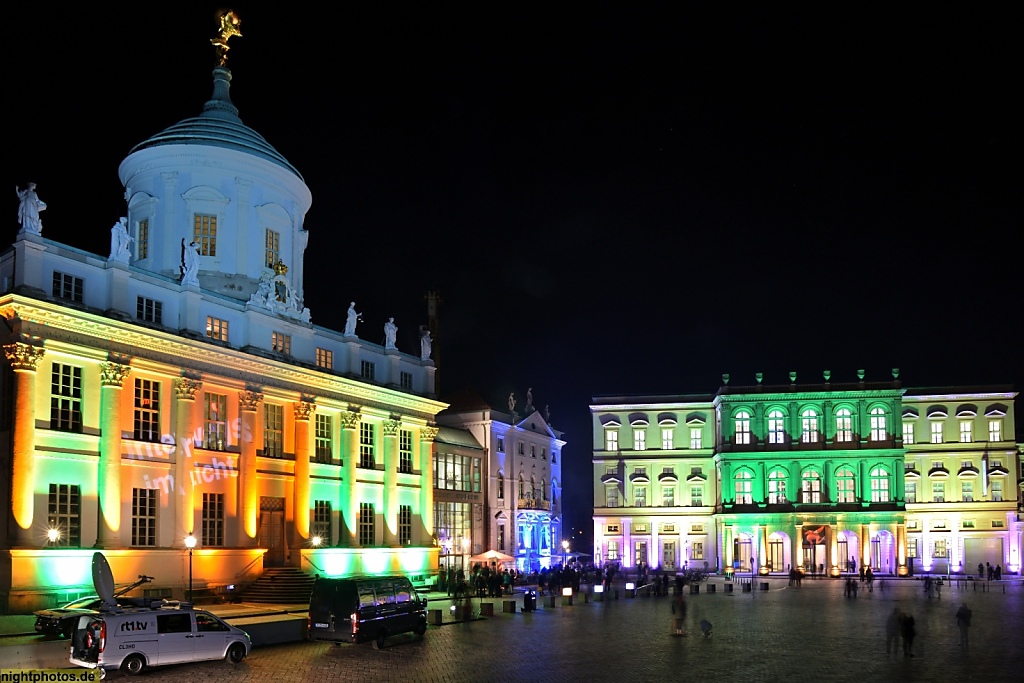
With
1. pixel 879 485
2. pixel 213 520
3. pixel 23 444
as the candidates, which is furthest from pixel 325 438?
pixel 879 485

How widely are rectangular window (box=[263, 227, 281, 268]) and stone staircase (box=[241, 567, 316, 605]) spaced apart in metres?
15.9

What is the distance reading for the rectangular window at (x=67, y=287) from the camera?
39.7 metres

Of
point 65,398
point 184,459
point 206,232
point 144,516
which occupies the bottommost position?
point 144,516

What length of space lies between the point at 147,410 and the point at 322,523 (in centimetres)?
1250

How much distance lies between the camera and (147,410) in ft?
141

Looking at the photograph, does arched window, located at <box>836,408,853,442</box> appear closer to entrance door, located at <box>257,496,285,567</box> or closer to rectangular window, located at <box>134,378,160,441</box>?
entrance door, located at <box>257,496,285,567</box>

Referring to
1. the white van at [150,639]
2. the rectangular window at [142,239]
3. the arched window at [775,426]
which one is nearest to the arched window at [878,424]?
the arched window at [775,426]

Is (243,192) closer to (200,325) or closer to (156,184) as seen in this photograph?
(156,184)

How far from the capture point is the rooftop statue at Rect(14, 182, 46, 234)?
128 feet

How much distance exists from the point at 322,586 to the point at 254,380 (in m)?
19.0

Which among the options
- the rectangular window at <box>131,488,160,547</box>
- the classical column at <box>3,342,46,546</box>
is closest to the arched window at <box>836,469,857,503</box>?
the rectangular window at <box>131,488,160,547</box>

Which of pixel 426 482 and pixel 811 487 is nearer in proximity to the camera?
pixel 426 482

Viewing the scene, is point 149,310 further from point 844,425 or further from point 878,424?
point 878,424

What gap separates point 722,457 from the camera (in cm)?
9506
